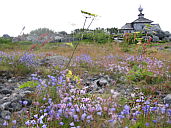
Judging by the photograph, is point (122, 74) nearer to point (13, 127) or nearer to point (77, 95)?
point (77, 95)

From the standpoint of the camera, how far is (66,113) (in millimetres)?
2271

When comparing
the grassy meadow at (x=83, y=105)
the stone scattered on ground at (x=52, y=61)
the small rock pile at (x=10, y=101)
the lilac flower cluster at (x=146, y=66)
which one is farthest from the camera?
the stone scattered on ground at (x=52, y=61)

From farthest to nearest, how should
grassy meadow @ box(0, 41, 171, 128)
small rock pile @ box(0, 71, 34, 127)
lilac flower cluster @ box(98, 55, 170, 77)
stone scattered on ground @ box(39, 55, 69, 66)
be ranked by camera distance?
stone scattered on ground @ box(39, 55, 69, 66), lilac flower cluster @ box(98, 55, 170, 77), small rock pile @ box(0, 71, 34, 127), grassy meadow @ box(0, 41, 171, 128)

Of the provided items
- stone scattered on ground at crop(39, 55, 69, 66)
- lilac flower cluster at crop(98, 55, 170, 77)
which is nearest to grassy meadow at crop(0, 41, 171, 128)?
lilac flower cluster at crop(98, 55, 170, 77)

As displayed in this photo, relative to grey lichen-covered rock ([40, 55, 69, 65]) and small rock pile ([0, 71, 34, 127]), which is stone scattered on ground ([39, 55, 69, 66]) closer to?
grey lichen-covered rock ([40, 55, 69, 65])

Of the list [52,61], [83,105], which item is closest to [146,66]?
[83,105]

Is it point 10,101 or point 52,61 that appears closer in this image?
point 10,101

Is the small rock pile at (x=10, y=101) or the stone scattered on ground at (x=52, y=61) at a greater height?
the stone scattered on ground at (x=52, y=61)

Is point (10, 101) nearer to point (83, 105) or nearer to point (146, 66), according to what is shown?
point (83, 105)

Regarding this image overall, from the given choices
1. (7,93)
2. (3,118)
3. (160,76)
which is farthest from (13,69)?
(160,76)

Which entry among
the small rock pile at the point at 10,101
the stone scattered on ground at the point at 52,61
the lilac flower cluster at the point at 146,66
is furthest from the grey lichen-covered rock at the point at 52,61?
the small rock pile at the point at 10,101

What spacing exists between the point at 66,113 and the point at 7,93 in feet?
6.51

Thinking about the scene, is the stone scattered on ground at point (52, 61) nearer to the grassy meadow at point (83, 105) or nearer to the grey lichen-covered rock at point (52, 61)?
the grey lichen-covered rock at point (52, 61)

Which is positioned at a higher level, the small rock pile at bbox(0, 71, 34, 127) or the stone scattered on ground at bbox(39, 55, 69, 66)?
the stone scattered on ground at bbox(39, 55, 69, 66)
